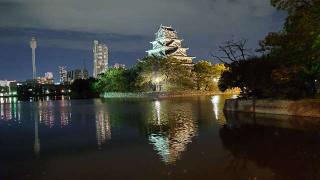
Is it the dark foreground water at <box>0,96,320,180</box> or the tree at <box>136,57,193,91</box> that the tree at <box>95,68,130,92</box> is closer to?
the tree at <box>136,57,193,91</box>

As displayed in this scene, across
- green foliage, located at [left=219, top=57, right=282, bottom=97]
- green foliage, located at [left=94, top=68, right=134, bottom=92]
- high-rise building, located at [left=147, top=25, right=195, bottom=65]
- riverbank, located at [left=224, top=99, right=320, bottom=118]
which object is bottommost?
riverbank, located at [left=224, top=99, right=320, bottom=118]

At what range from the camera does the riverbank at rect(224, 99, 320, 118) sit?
27234 mm

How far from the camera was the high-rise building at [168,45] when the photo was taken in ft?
335

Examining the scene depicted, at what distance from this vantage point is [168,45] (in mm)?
103875

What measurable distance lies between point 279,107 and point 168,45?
75365mm

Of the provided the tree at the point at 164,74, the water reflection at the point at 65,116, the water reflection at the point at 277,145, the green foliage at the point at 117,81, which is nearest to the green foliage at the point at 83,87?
the green foliage at the point at 117,81

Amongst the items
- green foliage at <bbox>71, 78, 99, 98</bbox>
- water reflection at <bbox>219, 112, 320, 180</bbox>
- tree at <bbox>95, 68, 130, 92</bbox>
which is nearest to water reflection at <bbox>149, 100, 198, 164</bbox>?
water reflection at <bbox>219, 112, 320, 180</bbox>

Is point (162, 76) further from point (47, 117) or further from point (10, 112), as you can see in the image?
point (47, 117)

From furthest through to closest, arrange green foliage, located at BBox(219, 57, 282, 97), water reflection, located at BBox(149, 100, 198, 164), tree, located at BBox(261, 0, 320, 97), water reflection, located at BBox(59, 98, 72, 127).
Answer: green foliage, located at BBox(219, 57, 282, 97) → water reflection, located at BBox(59, 98, 72, 127) → tree, located at BBox(261, 0, 320, 97) → water reflection, located at BBox(149, 100, 198, 164)

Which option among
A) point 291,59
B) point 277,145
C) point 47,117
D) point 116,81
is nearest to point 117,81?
point 116,81

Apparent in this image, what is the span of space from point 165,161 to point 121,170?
1.75m

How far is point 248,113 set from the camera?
32469 millimetres

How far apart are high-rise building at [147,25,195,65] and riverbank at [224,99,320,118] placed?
65.9 metres

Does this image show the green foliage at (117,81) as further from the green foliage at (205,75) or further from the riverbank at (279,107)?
the riverbank at (279,107)
